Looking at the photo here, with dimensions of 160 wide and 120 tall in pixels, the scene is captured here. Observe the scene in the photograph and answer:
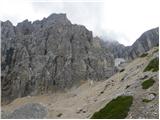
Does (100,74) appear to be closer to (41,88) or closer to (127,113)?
(41,88)

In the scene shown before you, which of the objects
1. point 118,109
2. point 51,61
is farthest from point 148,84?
point 51,61

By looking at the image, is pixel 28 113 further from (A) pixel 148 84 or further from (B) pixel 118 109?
(B) pixel 118 109

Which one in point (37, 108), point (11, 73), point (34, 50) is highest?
point (34, 50)

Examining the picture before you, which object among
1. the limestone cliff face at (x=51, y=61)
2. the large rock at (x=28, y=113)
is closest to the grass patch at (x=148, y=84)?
the large rock at (x=28, y=113)

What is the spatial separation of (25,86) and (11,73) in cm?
1446

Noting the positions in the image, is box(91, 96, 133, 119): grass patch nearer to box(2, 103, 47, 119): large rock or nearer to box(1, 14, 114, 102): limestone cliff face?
box(2, 103, 47, 119): large rock

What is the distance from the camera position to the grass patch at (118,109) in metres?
41.0

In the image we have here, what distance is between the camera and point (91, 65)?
6747 inches

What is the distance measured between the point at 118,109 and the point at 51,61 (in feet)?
416

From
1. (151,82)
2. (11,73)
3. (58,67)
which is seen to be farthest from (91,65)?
(151,82)

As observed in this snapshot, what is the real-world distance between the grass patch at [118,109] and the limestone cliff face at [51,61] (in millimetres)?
111942

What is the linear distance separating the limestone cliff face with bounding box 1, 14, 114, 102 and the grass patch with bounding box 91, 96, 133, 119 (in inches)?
4407

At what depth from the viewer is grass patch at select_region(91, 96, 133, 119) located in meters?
41.0

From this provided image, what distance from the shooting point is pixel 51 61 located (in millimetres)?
168250
